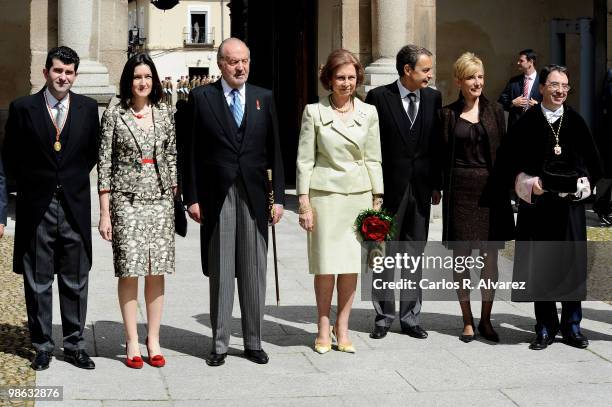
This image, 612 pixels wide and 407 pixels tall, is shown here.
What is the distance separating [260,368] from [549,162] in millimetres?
2205

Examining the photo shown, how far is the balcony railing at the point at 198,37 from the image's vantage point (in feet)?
224

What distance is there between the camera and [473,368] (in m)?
7.17

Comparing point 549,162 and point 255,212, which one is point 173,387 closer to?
point 255,212

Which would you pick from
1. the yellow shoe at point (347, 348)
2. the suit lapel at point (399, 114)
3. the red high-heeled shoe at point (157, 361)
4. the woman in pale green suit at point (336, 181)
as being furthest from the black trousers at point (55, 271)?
the suit lapel at point (399, 114)

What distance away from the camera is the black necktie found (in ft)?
26.5

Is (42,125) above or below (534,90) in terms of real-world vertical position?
below

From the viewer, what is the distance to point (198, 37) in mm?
68875

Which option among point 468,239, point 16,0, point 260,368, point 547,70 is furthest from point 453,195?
point 16,0

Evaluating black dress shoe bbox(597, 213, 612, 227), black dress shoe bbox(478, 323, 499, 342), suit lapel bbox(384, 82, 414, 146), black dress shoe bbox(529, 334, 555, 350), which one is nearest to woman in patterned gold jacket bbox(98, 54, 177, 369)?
suit lapel bbox(384, 82, 414, 146)

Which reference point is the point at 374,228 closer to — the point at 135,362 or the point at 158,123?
the point at 158,123

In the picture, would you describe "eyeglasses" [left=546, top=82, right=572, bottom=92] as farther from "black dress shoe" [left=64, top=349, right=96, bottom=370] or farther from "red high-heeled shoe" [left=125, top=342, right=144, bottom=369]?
"black dress shoe" [left=64, top=349, right=96, bottom=370]

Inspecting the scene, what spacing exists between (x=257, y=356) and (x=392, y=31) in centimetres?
765

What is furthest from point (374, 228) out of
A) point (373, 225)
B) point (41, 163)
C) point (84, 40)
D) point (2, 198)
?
point (84, 40)

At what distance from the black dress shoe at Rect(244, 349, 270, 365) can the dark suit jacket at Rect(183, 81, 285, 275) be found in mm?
641
